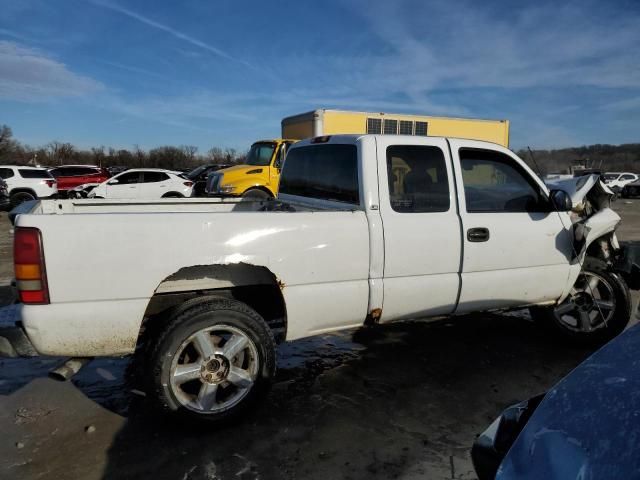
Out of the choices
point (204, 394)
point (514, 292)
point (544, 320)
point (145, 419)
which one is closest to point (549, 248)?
point (514, 292)

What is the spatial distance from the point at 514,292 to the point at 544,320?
113 cm

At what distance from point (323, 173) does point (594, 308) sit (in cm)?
288

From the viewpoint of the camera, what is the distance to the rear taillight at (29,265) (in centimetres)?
263

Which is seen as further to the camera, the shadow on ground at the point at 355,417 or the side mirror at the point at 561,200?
the side mirror at the point at 561,200

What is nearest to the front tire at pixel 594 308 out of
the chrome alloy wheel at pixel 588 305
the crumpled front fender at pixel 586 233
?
the chrome alloy wheel at pixel 588 305

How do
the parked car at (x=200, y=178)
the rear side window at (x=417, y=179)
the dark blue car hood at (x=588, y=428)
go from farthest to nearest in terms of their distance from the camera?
1. the parked car at (x=200, y=178)
2. the rear side window at (x=417, y=179)
3. the dark blue car hood at (x=588, y=428)

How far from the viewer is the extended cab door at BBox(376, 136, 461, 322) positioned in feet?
11.5

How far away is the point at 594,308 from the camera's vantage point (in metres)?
4.61

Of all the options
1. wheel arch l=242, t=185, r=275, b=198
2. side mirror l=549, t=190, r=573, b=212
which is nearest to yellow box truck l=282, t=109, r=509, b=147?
wheel arch l=242, t=185, r=275, b=198

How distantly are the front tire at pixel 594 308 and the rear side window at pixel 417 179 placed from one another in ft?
5.89

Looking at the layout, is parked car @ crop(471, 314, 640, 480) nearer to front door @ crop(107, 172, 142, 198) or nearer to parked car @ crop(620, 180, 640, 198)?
front door @ crop(107, 172, 142, 198)

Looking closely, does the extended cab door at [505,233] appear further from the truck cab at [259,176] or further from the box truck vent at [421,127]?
the box truck vent at [421,127]

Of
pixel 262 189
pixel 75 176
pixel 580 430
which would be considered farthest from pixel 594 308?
pixel 75 176

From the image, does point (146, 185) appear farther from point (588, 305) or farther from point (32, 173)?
point (588, 305)
